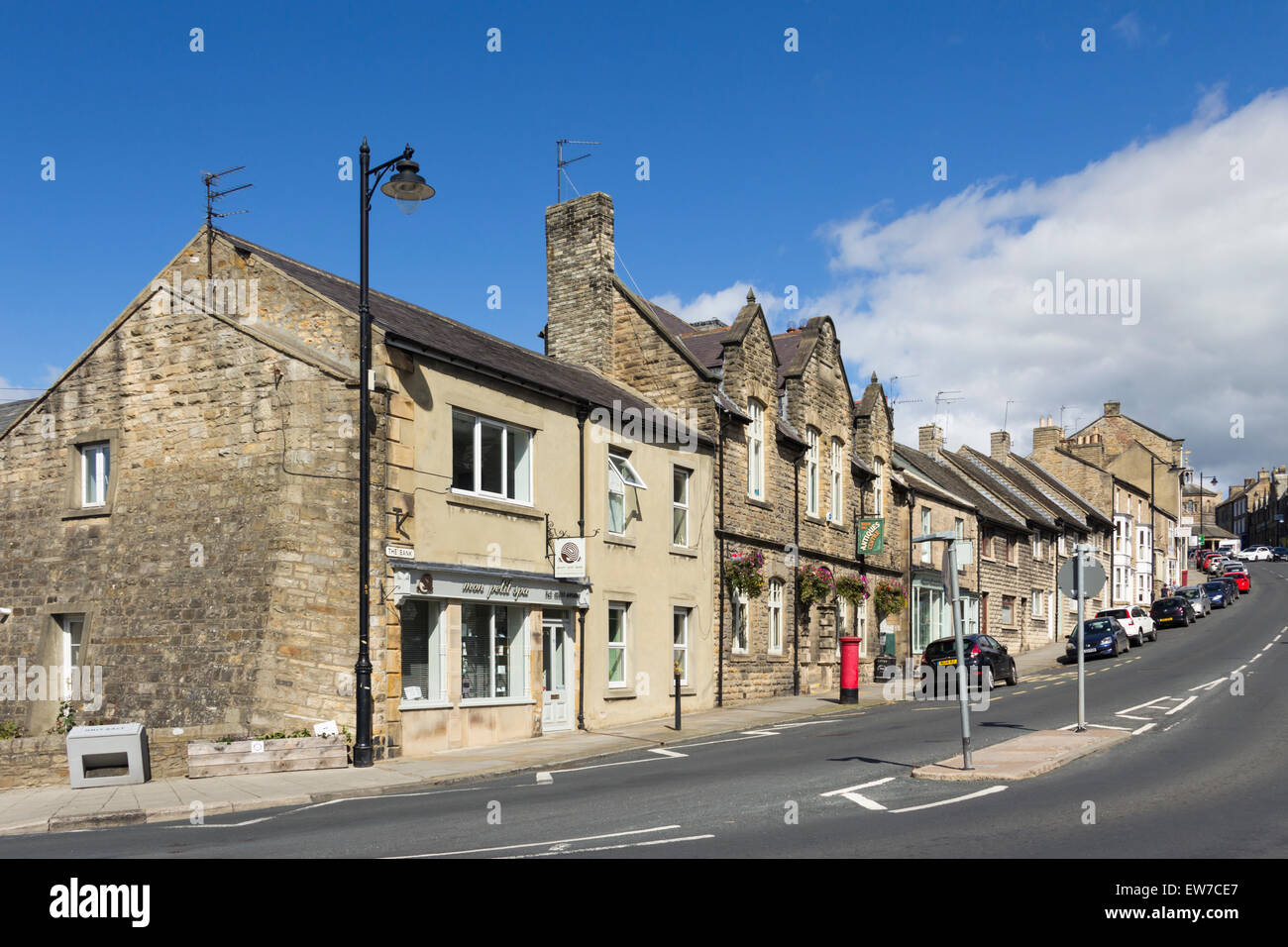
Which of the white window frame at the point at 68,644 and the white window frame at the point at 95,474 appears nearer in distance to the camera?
the white window frame at the point at 68,644

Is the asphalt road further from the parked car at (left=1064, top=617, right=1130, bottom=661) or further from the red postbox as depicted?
the parked car at (left=1064, top=617, right=1130, bottom=661)

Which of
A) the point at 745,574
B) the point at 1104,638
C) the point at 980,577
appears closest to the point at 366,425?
the point at 745,574

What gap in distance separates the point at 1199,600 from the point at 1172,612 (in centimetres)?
825

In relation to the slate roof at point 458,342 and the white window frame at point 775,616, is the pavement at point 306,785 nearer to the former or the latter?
the slate roof at point 458,342

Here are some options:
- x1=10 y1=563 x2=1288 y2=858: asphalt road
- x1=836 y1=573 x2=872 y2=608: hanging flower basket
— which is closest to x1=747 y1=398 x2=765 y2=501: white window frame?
x1=836 y1=573 x2=872 y2=608: hanging flower basket

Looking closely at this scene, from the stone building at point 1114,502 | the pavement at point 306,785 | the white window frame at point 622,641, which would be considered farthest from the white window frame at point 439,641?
the stone building at point 1114,502

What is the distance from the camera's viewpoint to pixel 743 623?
28984mm

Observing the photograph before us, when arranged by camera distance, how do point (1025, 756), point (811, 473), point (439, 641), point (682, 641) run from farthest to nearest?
point (811, 473) < point (682, 641) < point (439, 641) < point (1025, 756)

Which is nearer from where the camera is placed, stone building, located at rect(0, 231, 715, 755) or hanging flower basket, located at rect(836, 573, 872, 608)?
stone building, located at rect(0, 231, 715, 755)

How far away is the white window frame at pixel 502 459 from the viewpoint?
68.0 feet

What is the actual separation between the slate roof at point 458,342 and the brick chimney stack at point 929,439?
3093 cm

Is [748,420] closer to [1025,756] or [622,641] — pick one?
[622,641]

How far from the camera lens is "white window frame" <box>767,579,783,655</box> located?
99.5 feet

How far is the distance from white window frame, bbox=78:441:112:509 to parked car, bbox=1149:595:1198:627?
46460mm
